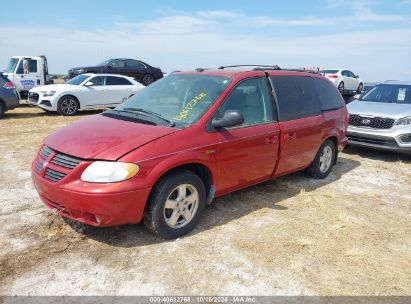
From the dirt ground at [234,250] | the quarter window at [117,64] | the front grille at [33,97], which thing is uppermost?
the quarter window at [117,64]

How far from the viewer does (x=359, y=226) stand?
14.7ft

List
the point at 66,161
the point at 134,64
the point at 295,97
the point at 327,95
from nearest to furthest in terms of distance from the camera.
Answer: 1. the point at 66,161
2. the point at 295,97
3. the point at 327,95
4. the point at 134,64

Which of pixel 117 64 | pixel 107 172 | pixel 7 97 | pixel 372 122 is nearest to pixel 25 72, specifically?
pixel 7 97

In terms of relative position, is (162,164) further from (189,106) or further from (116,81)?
(116,81)

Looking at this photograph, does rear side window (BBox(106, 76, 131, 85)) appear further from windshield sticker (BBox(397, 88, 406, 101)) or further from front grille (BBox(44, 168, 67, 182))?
front grille (BBox(44, 168, 67, 182))

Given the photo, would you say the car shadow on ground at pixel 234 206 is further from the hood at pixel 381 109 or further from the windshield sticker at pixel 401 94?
the windshield sticker at pixel 401 94

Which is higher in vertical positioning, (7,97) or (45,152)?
(45,152)

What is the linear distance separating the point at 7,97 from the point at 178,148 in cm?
1067

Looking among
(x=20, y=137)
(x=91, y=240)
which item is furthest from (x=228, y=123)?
(x=20, y=137)

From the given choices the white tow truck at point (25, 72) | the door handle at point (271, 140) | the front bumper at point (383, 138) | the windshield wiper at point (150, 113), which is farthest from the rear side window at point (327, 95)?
the white tow truck at point (25, 72)

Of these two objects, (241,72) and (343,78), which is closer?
(241,72)

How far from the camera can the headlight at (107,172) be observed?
3.43 m

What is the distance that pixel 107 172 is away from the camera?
3434mm

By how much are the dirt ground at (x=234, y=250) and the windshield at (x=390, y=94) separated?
3878 millimetres
